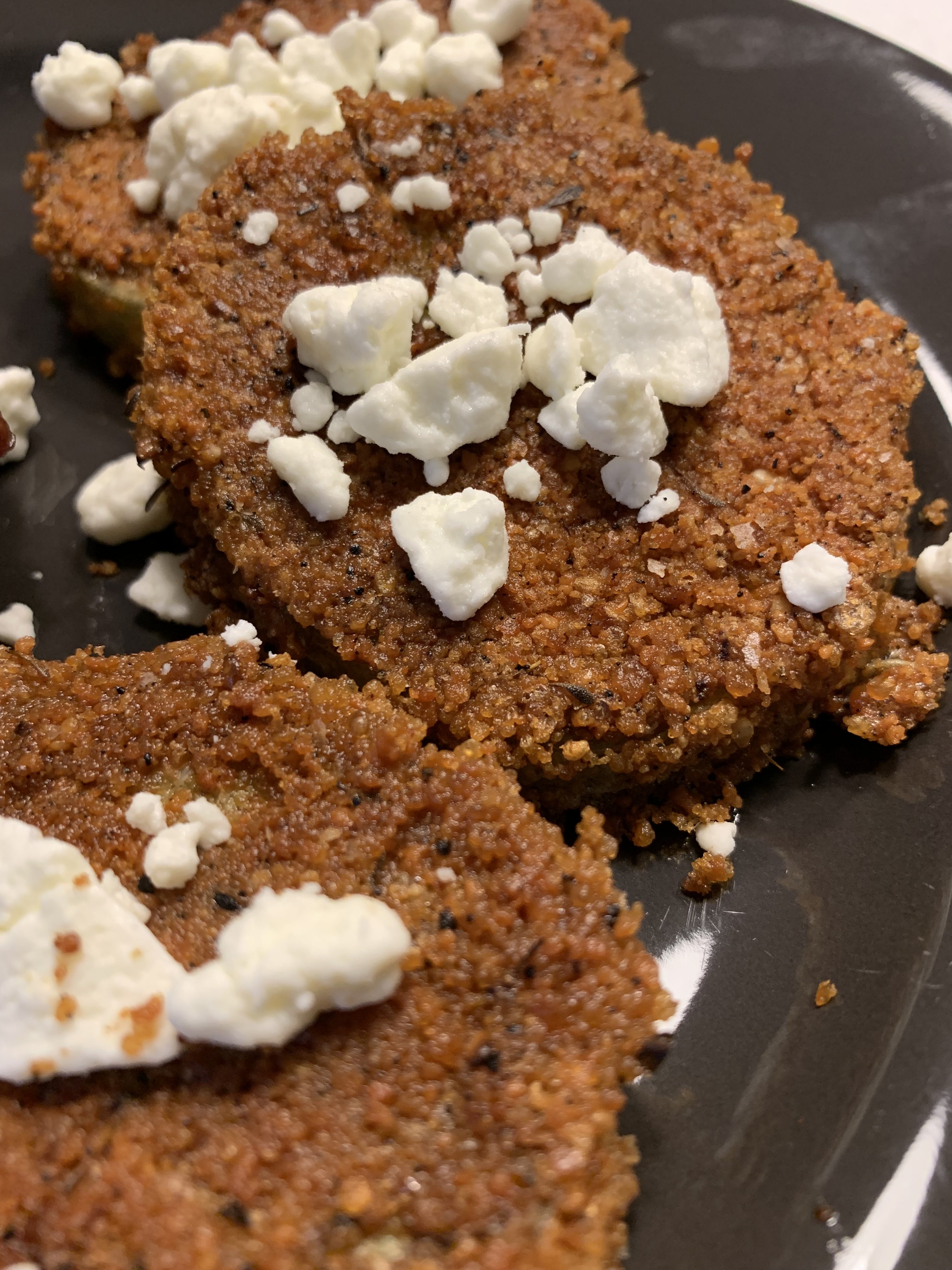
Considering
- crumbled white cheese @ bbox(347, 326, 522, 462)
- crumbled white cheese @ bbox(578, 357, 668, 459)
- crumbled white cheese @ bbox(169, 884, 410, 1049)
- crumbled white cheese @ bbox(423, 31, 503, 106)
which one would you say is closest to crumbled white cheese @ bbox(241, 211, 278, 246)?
crumbled white cheese @ bbox(347, 326, 522, 462)

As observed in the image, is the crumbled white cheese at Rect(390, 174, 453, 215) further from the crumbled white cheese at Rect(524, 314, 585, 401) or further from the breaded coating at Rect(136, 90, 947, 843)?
the crumbled white cheese at Rect(524, 314, 585, 401)

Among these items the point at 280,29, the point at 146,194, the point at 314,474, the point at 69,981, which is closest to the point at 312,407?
the point at 314,474

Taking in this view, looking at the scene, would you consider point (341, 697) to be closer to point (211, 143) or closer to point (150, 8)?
point (211, 143)

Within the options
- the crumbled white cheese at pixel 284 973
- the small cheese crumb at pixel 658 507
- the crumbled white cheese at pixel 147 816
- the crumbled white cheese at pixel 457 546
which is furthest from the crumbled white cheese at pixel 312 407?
the crumbled white cheese at pixel 284 973

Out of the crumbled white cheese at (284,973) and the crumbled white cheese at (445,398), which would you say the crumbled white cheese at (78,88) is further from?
the crumbled white cheese at (284,973)

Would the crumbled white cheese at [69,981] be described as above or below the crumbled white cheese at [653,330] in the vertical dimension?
below

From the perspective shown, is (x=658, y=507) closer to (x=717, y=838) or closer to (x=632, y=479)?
(x=632, y=479)
